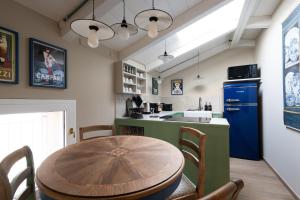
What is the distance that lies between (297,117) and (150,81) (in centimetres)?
301

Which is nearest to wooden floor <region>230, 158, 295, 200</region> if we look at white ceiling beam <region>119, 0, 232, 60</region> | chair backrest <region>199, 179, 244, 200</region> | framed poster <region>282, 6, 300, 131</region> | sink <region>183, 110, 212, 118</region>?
framed poster <region>282, 6, 300, 131</region>

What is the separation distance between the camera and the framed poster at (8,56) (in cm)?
139

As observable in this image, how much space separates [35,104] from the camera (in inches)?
65.0

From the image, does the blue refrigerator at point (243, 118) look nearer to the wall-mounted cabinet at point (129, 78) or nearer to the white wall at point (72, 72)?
the wall-mounted cabinet at point (129, 78)

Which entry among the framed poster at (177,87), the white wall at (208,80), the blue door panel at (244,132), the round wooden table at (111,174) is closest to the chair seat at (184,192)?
the round wooden table at (111,174)

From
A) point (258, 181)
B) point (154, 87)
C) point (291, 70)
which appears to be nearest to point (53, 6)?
point (291, 70)

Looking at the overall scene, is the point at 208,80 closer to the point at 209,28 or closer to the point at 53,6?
the point at 209,28

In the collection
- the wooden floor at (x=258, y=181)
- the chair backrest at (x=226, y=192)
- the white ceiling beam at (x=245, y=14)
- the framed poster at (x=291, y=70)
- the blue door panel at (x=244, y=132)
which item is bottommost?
the wooden floor at (x=258, y=181)

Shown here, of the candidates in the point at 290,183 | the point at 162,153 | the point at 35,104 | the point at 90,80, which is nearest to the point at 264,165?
the point at 290,183

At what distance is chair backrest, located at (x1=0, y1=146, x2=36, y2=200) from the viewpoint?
2.21 feet

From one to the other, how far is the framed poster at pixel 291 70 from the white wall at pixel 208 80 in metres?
2.09

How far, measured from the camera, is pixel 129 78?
3.26 metres

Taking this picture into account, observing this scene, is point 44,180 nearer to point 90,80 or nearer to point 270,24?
point 90,80

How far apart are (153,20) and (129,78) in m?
2.15
